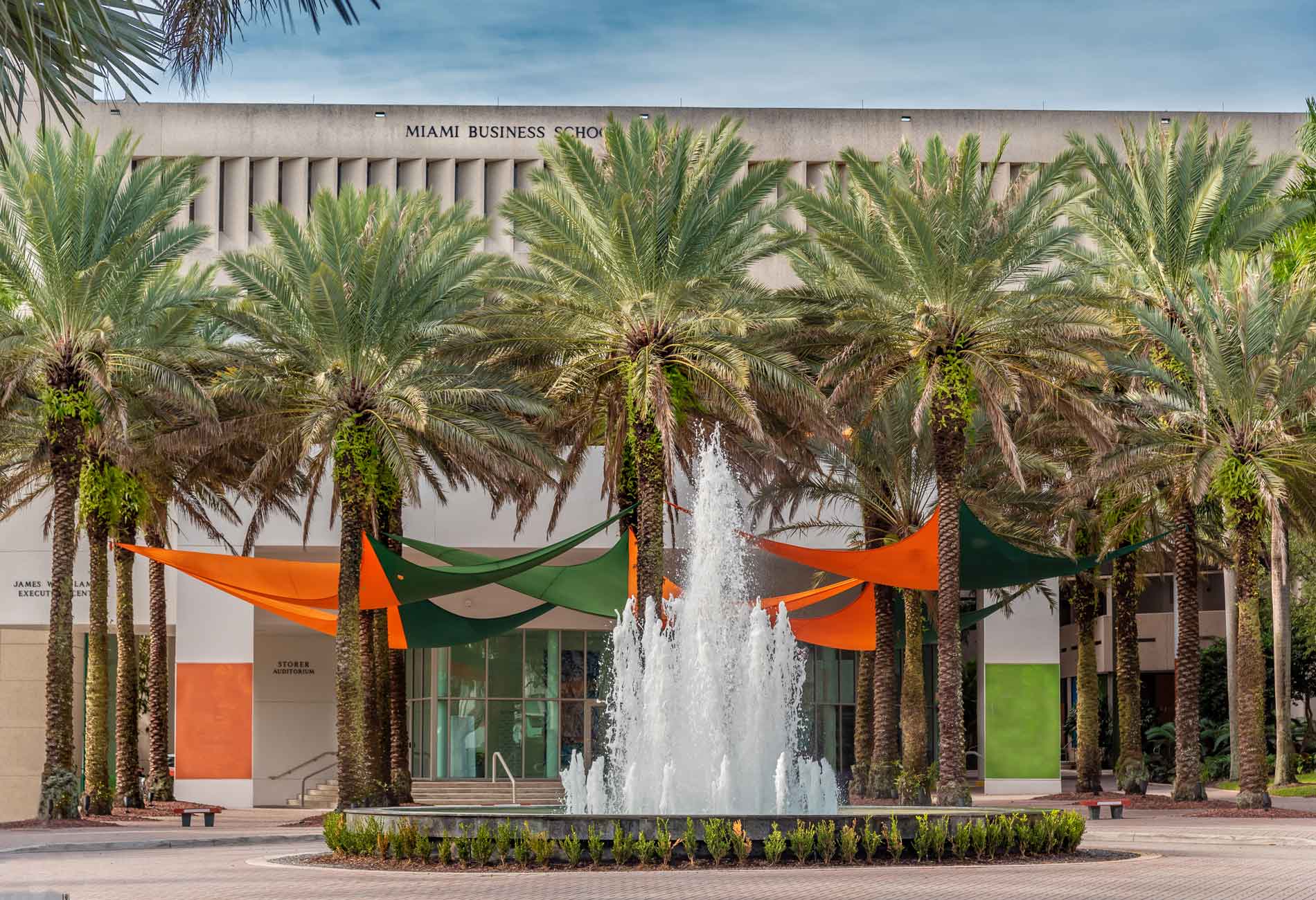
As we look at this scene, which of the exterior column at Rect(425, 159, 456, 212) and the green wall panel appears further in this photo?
the exterior column at Rect(425, 159, 456, 212)

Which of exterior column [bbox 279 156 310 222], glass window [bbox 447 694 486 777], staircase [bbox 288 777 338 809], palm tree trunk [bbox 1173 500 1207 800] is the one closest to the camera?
palm tree trunk [bbox 1173 500 1207 800]

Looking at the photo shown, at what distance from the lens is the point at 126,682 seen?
115 ft

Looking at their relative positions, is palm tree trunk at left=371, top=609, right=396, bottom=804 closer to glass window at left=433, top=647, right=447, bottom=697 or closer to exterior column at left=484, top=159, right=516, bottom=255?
glass window at left=433, top=647, right=447, bottom=697

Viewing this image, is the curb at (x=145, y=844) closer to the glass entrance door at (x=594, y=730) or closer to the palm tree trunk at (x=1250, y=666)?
the palm tree trunk at (x=1250, y=666)

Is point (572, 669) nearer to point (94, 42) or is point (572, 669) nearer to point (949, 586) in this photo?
point (949, 586)

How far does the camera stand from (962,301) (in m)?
26.6

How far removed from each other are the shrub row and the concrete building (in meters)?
12.4

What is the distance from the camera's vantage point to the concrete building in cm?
3606

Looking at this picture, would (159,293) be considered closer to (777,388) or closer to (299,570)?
(299,570)

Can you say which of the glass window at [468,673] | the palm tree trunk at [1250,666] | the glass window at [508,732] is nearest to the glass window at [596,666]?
the glass window at [508,732]

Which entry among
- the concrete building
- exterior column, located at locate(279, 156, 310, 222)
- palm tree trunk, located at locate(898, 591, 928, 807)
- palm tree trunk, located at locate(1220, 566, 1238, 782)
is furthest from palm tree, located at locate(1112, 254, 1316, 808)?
exterior column, located at locate(279, 156, 310, 222)

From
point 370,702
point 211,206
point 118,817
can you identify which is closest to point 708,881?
point 370,702

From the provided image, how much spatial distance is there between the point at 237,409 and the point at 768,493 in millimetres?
10657

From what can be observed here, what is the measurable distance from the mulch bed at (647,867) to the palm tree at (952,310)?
7363mm
